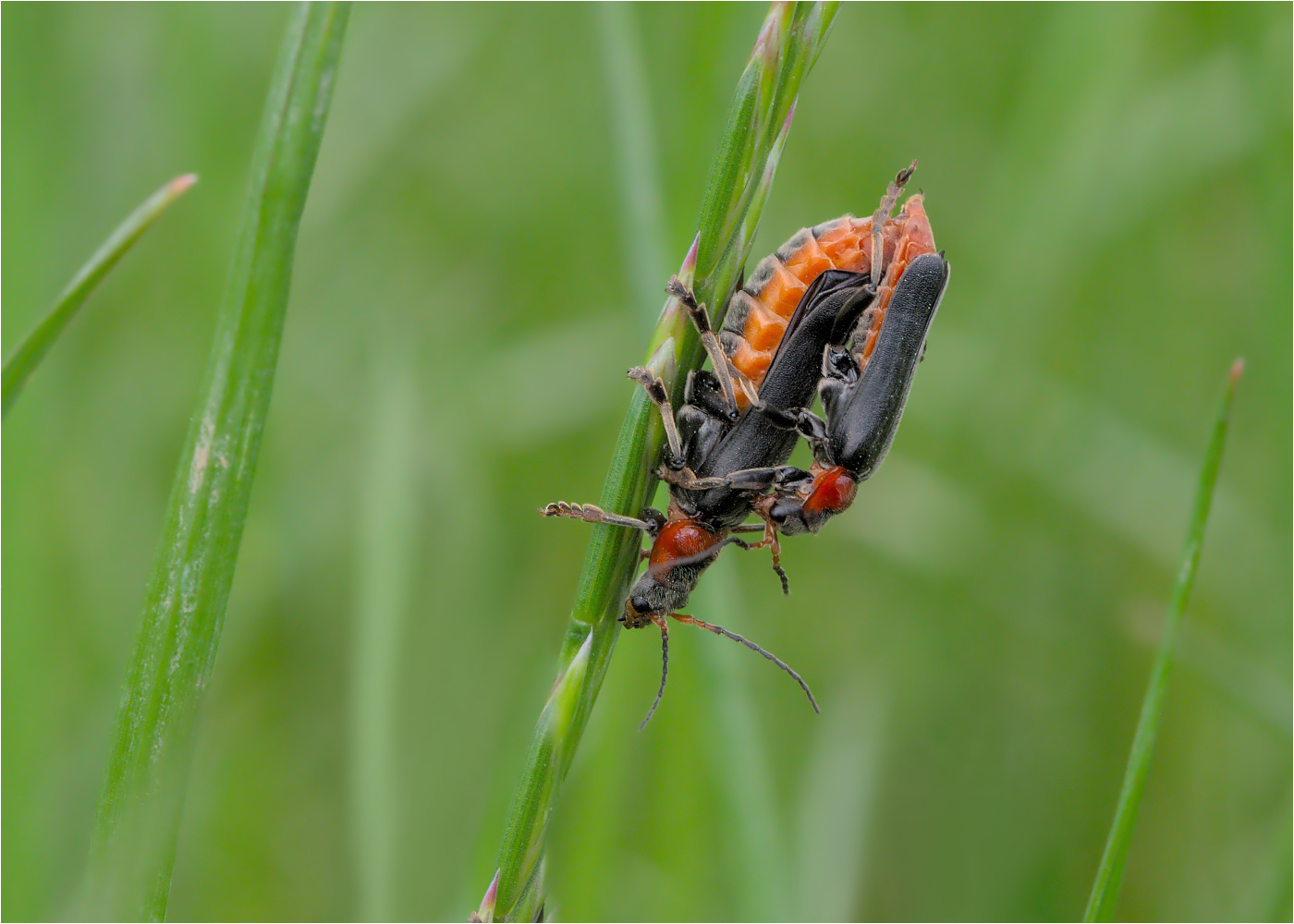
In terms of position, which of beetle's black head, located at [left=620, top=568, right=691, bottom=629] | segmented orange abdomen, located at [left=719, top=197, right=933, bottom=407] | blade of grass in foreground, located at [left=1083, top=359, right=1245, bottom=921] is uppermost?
segmented orange abdomen, located at [left=719, top=197, right=933, bottom=407]

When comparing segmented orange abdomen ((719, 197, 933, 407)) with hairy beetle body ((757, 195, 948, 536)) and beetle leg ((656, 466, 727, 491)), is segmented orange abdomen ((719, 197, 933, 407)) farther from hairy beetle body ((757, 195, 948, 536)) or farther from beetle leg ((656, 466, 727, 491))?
beetle leg ((656, 466, 727, 491))

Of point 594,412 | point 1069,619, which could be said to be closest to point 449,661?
point 594,412

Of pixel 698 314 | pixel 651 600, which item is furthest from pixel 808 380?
pixel 698 314

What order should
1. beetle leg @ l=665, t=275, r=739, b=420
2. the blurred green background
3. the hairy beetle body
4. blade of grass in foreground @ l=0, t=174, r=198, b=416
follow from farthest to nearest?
the hairy beetle body, the blurred green background, beetle leg @ l=665, t=275, r=739, b=420, blade of grass in foreground @ l=0, t=174, r=198, b=416

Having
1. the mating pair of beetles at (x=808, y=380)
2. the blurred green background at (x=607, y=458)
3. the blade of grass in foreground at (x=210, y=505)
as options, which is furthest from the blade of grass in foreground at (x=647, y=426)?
the mating pair of beetles at (x=808, y=380)

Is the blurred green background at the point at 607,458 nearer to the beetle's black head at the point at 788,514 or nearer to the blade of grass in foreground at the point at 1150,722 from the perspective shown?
the beetle's black head at the point at 788,514

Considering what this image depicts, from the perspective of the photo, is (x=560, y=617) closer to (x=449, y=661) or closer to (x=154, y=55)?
(x=449, y=661)

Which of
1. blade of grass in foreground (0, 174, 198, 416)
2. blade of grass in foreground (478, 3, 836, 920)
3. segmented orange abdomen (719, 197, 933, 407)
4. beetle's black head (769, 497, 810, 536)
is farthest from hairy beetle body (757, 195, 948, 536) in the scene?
blade of grass in foreground (0, 174, 198, 416)

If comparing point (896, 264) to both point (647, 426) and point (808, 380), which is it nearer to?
point (808, 380)
